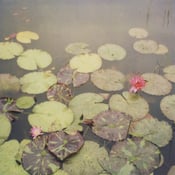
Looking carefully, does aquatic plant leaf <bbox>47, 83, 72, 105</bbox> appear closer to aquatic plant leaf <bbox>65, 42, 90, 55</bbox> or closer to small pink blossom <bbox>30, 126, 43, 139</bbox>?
small pink blossom <bbox>30, 126, 43, 139</bbox>

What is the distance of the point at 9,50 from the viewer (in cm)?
220

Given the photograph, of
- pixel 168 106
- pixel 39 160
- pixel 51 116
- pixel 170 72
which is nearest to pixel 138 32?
pixel 170 72

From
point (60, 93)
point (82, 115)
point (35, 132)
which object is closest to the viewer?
point (35, 132)

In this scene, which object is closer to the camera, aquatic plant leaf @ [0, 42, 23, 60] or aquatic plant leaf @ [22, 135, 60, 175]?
aquatic plant leaf @ [22, 135, 60, 175]

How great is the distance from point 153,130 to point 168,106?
22cm

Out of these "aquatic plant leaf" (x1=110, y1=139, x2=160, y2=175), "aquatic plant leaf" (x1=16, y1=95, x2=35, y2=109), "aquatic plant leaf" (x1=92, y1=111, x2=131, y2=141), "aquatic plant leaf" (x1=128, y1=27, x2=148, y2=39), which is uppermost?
"aquatic plant leaf" (x1=128, y1=27, x2=148, y2=39)

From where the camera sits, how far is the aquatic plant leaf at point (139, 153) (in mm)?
1517

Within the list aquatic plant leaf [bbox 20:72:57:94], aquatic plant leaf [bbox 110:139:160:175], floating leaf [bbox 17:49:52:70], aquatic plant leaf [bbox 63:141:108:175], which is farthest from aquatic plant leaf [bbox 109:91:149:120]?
floating leaf [bbox 17:49:52:70]

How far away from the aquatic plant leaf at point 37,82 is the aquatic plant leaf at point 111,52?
39cm

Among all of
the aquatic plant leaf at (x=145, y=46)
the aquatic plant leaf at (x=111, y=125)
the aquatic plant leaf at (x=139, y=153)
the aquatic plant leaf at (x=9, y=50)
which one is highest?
the aquatic plant leaf at (x=9, y=50)

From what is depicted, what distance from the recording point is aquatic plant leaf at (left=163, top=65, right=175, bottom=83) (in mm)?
2008

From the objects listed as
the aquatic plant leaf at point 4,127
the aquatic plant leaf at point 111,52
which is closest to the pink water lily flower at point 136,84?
the aquatic plant leaf at point 111,52

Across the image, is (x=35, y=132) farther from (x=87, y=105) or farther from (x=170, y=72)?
(x=170, y=72)

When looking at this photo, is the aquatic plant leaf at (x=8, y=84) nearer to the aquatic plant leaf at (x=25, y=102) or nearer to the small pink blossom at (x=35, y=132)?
the aquatic plant leaf at (x=25, y=102)
